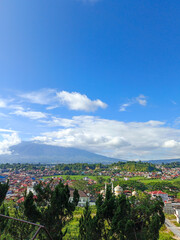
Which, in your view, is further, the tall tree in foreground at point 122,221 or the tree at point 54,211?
the tall tree in foreground at point 122,221

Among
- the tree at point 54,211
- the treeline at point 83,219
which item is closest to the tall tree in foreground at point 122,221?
the treeline at point 83,219

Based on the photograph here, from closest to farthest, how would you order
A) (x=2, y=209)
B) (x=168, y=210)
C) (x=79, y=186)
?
(x=2, y=209)
(x=168, y=210)
(x=79, y=186)

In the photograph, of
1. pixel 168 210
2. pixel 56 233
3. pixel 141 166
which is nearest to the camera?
pixel 56 233

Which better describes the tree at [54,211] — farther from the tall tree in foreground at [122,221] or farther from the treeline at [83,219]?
the tall tree in foreground at [122,221]

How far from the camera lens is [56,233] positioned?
8.26m

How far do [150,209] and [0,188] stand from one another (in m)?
8.28

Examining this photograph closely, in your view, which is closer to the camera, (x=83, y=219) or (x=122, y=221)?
(x=122, y=221)

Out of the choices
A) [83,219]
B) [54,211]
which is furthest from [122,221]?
[54,211]

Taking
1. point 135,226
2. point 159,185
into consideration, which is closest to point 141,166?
point 159,185

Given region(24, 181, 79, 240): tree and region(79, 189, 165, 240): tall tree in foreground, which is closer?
region(24, 181, 79, 240): tree

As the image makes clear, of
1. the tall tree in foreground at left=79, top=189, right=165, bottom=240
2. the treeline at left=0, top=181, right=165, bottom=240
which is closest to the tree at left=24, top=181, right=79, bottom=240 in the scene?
the treeline at left=0, top=181, right=165, bottom=240

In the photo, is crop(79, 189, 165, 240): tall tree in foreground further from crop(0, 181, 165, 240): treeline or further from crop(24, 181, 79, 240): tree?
crop(24, 181, 79, 240): tree

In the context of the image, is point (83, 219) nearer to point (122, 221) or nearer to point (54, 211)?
point (54, 211)

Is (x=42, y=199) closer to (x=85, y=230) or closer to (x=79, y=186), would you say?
(x=85, y=230)
